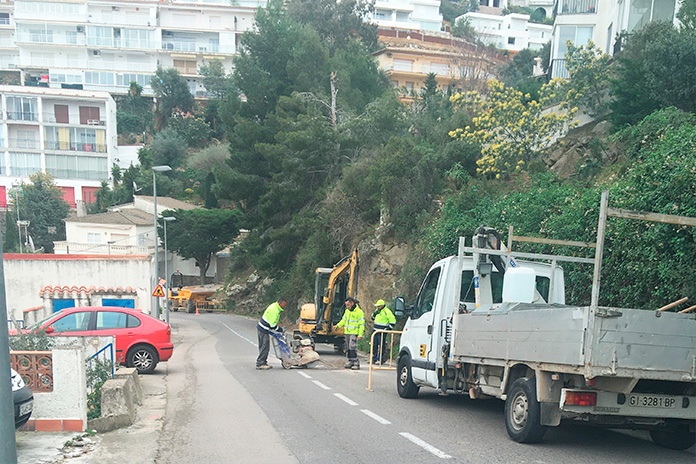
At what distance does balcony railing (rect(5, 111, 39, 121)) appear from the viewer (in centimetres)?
7031

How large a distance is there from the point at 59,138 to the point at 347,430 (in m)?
74.2

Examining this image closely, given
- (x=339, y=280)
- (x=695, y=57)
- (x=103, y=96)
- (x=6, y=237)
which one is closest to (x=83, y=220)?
(x=6, y=237)

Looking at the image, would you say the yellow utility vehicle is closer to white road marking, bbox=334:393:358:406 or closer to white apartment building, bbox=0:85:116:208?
white apartment building, bbox=0:85:116:208

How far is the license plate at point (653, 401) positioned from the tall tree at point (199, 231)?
50008 mm

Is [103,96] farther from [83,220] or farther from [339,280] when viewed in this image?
[339,280]

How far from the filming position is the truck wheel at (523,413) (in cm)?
730

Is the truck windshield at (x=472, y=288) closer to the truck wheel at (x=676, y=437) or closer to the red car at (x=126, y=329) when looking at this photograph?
the truck wheel at (x=676, y=437)

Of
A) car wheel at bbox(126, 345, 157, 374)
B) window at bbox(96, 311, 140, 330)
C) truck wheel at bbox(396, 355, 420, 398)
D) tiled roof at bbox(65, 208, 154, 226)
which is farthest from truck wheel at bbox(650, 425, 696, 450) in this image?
tiled roof at bbox(65, 208, 154, 226)

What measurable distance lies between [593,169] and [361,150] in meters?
18.4

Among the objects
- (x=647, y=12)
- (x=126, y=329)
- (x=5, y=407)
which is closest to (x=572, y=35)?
(x=647, y=12)

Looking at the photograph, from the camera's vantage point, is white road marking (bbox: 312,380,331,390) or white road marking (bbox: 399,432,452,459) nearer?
white road marking (bbox: 399,432,452,459)

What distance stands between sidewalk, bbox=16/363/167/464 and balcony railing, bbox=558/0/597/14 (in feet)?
101

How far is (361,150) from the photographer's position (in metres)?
34.9

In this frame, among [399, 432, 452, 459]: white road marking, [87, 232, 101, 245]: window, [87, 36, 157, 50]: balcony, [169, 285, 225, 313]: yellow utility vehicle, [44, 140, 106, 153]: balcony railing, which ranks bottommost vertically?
[169, 285, 225, 313]: yellow utility vehicle
